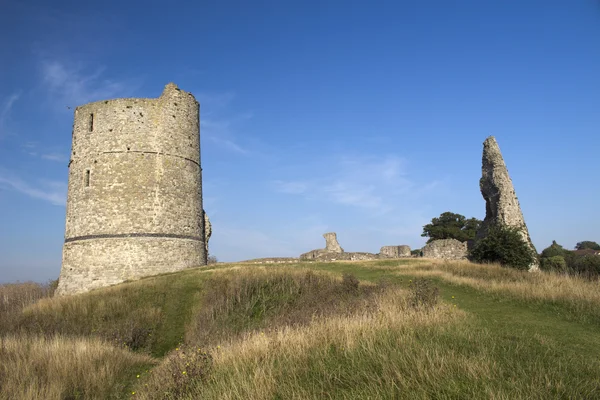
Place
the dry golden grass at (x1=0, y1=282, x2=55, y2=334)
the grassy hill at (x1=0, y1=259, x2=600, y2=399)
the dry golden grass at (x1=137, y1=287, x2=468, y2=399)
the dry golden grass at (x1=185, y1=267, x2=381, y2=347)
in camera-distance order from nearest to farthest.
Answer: the grassy hill at (x1=0, y1=259, x2=600, y2=399), the dry golden grass at (x1=137, y1=287, x2=468, y2=399), the dry golden grass at (x1=185, y1=267, x2=381, y2=347), the dry golden grass at (x1=0, y1=282, x2=55, y2=334)

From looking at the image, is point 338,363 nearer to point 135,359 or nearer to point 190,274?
point 135,359

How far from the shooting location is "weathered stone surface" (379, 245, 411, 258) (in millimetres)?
34809

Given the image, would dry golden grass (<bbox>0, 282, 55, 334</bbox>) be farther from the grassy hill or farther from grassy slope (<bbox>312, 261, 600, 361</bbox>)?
grassy slope (<bbox>312, 261, 600, 361</bbox>)

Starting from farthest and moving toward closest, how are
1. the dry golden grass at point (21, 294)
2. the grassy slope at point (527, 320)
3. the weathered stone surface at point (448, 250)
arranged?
the weathered stone surface at point (448, 250), the dry golden grass at point (21, 294), the grassy slope at point (527, 320)

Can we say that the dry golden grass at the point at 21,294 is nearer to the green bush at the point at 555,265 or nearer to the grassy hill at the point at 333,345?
the grassy hill at the point at 333,345

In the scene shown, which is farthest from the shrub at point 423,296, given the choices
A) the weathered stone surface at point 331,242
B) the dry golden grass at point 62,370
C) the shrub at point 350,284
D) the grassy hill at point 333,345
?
the weathered stone surface at point 331,242

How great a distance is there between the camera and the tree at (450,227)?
6042 cm

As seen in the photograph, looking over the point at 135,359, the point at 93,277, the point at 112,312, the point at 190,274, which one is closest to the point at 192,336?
the point at 135,359

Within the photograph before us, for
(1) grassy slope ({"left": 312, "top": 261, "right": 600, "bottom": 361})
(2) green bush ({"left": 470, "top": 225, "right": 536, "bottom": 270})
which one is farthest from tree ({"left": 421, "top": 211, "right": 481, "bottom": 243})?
(1) grassy slope ({"left": 312, "top": 261, "right": 600, "bottom": 361})

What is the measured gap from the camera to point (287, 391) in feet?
16.8

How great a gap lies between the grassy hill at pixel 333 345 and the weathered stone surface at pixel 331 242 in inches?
780

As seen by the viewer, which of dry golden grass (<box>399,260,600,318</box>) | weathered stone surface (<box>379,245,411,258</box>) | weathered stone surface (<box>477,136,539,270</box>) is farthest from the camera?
weathered stone surface (<box>379,245,411,258</box>)

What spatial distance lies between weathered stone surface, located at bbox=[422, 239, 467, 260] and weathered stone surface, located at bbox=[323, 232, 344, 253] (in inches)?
335

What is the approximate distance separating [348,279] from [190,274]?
824 centimetres
